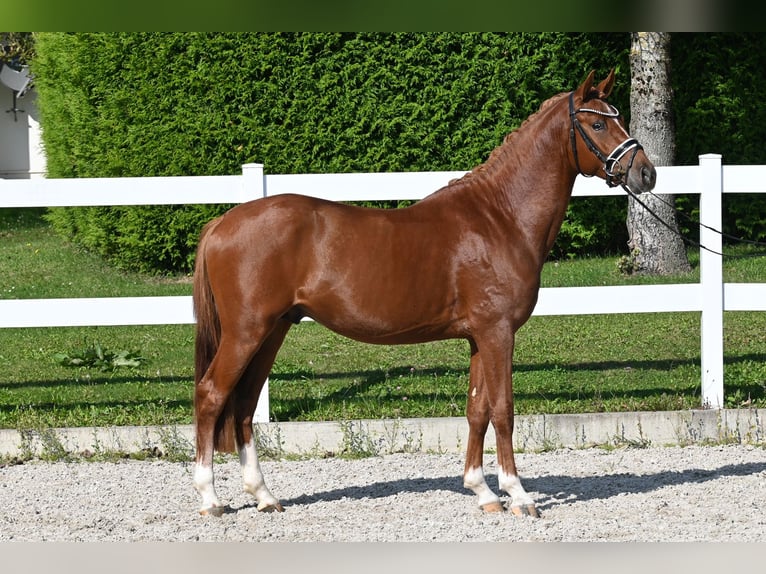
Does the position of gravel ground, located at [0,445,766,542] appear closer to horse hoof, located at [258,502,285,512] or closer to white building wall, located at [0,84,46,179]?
horse hoof, located at [258,502,285,512]

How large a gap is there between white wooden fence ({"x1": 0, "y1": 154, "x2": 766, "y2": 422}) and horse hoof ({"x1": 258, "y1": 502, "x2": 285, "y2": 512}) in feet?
4.56

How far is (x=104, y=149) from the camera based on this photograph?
39.1 feet

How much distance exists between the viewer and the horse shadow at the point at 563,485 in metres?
4.88

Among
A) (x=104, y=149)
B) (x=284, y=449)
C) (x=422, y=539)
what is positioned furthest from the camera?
(x=104, y=149)

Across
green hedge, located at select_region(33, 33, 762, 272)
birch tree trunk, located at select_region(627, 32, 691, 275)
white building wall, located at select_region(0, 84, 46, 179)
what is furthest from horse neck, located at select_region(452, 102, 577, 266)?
white building wall, located at select_region(0, 84, 46, 179)

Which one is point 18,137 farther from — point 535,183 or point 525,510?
point 525,510

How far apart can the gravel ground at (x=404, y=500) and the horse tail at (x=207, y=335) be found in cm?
39

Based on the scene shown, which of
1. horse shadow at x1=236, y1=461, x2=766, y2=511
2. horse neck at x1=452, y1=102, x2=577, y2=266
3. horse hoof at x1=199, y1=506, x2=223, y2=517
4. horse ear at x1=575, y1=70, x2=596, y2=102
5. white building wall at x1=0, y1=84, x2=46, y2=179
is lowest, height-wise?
horse shadow at x1=236, y1=461, x2=766, y2=511

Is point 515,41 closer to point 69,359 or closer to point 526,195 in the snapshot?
point 69,359

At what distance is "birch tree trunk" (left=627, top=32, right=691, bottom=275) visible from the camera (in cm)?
1019

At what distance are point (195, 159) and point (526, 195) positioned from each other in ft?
24.9

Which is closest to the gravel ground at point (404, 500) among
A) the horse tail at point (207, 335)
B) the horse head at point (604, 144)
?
the horse tail at point (207, 335)

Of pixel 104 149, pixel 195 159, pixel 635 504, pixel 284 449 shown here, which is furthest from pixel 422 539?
pixel 104 149

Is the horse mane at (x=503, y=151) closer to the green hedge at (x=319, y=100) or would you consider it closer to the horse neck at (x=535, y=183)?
the horse neck at (x=535, y=183)
